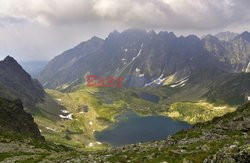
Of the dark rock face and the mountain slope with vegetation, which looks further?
the dark rock face

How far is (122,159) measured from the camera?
3438cm

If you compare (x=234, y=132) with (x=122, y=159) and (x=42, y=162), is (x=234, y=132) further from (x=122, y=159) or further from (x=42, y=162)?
(x=42, y=162)

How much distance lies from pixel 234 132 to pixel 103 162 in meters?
23.2

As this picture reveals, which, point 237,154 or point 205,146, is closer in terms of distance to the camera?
point 237,154

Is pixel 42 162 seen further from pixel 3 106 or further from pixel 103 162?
pixel 3 106

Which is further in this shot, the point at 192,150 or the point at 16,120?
the point at 16,120

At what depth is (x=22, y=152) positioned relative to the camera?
64.5 meters

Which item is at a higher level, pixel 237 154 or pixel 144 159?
pixel 237 154

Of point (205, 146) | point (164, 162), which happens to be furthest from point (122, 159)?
point (205, 146)

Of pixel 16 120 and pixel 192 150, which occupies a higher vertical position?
pixel 192 150

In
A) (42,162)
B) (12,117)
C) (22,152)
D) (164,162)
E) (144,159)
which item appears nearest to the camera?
(164,162)

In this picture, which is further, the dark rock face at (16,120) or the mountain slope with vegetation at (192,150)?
the dark rock face at (16,120)

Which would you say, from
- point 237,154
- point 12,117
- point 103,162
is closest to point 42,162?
point 103,162

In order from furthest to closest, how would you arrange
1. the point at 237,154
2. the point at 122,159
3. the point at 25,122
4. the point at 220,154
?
1. the point at 25,122
2. the point at 122,159
3. the point at 220,154
4. the point at 237,154
